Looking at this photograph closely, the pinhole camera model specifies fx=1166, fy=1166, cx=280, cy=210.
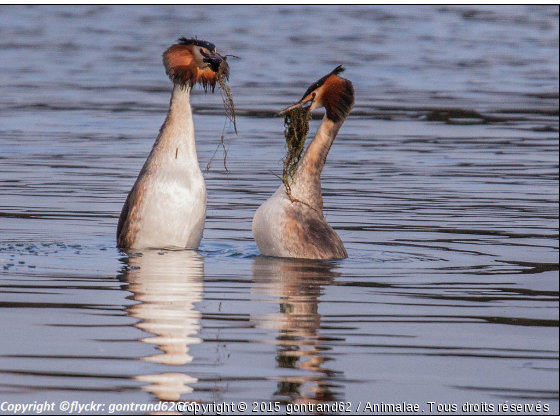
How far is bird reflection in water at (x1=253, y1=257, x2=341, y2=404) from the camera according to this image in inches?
237

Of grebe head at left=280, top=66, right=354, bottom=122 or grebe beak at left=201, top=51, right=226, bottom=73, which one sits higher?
grebe beak at left=201, top=51, right=226, bottom=73

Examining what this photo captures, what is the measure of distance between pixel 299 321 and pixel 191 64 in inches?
136

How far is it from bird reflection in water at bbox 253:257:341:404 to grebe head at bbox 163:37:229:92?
1.66m

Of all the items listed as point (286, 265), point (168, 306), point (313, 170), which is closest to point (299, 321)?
point (168, 306)

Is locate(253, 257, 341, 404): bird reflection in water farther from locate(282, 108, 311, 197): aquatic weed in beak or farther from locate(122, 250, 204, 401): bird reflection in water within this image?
locate(282, 108, 311, 197): aquatic weed in beak

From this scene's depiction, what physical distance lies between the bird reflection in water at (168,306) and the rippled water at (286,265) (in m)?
0.02

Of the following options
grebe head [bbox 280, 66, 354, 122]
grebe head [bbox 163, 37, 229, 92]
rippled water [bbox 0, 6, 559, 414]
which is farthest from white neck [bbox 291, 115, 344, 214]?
grebe head [bbox 163, 37, 229, 92]

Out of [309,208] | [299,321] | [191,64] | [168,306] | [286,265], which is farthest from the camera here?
[309,208]

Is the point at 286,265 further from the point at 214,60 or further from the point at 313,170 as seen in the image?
the point at 214,60

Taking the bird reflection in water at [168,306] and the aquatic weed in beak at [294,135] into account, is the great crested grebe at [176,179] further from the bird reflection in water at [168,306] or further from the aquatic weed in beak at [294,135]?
the aquatic weed in beak at [294,135]

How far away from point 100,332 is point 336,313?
1590 millimetres

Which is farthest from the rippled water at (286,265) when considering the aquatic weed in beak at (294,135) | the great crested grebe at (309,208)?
the aquatic weed in beak at (294,135)

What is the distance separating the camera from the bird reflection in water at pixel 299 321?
6016 mm

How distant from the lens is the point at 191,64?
1009 centimetres
